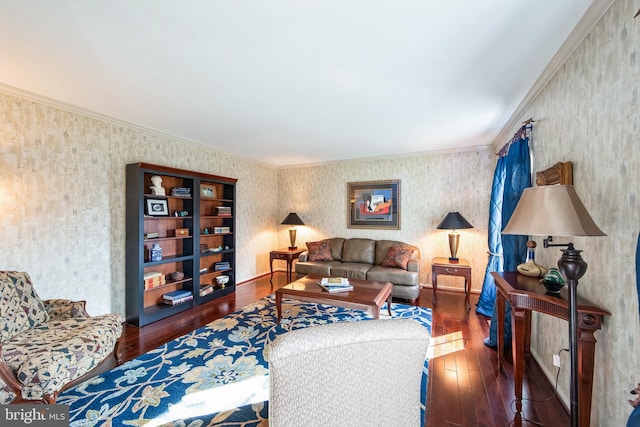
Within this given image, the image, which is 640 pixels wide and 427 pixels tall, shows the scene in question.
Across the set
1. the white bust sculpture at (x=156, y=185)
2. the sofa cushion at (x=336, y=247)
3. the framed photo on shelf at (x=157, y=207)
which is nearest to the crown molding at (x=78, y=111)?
the white bust sculpture at (x=156, y=185)

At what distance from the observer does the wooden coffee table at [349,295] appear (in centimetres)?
271

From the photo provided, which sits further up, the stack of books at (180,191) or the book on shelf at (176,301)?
the stack of books at (180,191)

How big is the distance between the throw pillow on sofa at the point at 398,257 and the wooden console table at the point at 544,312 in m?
1.87

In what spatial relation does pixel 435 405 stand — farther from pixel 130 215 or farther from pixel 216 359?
pixel 130 215

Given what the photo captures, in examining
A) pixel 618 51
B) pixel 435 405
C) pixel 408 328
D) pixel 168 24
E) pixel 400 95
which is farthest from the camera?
pixel 400 95

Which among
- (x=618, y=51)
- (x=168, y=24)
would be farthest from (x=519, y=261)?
(x=168, y=24)

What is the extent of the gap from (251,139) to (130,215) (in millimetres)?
1888

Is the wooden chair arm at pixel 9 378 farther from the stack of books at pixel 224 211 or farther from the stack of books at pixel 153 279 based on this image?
the stack of books at pixel 224 211

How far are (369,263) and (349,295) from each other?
1.99 metres

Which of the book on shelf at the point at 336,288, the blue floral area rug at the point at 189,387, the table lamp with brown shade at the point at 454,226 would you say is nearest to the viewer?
the blue floral area rug at the point at 189,387

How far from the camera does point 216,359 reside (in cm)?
238

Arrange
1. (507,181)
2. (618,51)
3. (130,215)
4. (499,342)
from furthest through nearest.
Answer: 1. (130,215)
2. (507,181)
3. (499,342)
4. (618,51)

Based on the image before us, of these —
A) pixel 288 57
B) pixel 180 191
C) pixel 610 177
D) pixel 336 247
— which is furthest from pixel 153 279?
pixel 610 177

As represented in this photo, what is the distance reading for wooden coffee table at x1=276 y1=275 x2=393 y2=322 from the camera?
2711 millimetres
